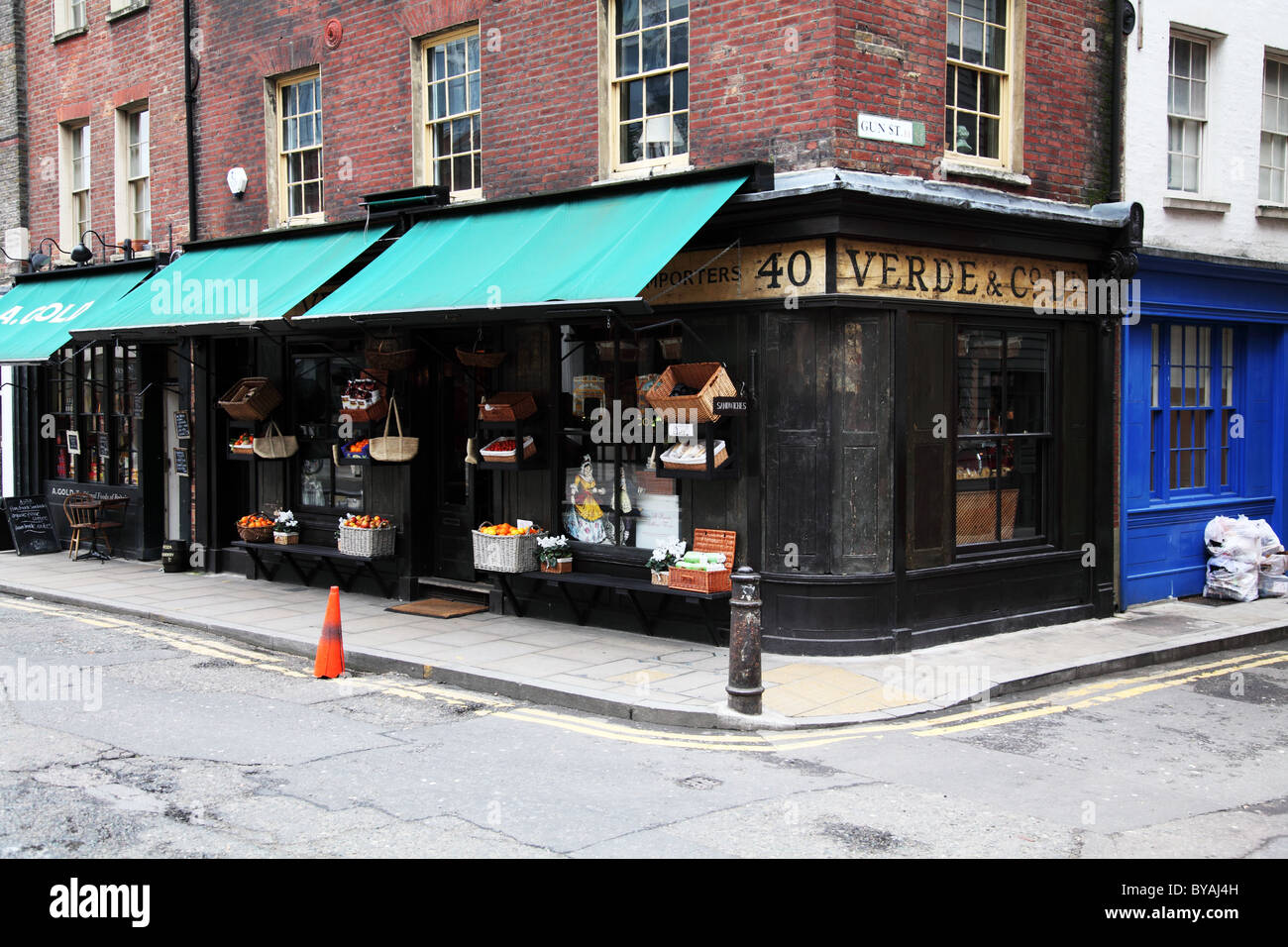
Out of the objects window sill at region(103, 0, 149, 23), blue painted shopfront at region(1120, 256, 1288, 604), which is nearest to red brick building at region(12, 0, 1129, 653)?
blue painted shopfront at region(1120, 256, 1288, 604)

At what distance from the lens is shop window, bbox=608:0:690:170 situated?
11.0 meters

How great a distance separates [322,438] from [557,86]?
221 inches

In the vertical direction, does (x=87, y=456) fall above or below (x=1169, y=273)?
below

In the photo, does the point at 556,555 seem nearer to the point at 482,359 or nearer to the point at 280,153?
the point at 482,359

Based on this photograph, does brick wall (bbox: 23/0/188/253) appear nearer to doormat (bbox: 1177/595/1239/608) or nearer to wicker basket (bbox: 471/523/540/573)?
wicker basket (bbox: 471/523/540/573)

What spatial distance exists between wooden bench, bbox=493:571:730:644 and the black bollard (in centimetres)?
193

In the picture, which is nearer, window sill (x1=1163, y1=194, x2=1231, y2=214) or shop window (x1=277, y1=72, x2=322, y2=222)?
window sill (x1=1163, y1=194, x2=1231, y2=214)

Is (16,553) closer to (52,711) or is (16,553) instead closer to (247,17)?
(247,17)

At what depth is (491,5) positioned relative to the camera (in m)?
12.4

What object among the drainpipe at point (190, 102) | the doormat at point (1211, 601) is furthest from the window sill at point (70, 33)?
the doormat at point (1211, 601)

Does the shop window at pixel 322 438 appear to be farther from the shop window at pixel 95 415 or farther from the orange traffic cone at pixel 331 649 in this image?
the orange traffic cone at pixel 331 649

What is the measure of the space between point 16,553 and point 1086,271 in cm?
1607

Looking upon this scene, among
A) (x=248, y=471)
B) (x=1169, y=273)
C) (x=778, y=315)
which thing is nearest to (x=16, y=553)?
(x=248, y=471)

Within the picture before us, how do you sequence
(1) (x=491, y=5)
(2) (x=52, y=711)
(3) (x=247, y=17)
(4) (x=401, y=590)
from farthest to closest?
(3) (x=247, y=17) → (4) (x=401, y=590) → (1) (x=491, y=5) → (2) (x=52, y=711)
